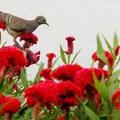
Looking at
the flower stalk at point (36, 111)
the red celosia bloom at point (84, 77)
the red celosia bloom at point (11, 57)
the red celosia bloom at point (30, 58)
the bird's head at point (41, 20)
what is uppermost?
the red celosia bloom at point (11, 57)

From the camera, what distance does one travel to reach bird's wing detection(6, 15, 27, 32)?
14.6 feet

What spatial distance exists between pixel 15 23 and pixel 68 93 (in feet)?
10.2

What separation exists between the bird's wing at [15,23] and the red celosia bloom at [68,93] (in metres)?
2.89

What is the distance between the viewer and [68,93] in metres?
1.51

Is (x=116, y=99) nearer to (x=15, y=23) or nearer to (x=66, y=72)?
(x=66, y=72)

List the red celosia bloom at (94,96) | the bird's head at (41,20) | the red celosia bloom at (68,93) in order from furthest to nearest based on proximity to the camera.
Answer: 1. the bird's head at (41,20)
2. the red celosia bloom at (94,96)
3. the red celosia bloom at (68,93)

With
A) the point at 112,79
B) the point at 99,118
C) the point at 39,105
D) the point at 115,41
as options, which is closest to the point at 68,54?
the point at 115,41

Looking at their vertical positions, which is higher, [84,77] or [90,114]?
[84,77]

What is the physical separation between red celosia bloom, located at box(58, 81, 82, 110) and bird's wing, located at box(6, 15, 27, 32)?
114 inches

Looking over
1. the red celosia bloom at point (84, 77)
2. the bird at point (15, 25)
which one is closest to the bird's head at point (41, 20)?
the bird at point (15, 25)

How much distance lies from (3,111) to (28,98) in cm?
10

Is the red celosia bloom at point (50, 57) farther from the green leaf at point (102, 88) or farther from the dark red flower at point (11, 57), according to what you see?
the green leaf at point (102, 88)

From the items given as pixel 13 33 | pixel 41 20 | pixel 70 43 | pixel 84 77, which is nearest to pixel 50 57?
pixel 70 43

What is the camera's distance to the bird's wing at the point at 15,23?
4443 mm
